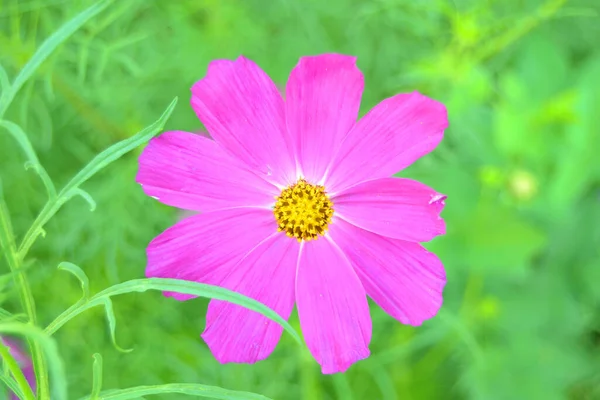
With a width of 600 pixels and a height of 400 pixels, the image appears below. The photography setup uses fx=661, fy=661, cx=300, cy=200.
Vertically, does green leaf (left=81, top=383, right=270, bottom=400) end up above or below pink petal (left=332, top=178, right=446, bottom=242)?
below

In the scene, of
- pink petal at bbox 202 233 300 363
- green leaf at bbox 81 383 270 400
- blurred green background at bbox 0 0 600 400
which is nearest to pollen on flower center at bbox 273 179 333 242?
pink petal at bbox 202 233 300 363

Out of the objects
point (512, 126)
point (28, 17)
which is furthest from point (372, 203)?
point (28, 17)

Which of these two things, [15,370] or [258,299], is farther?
[258,299]

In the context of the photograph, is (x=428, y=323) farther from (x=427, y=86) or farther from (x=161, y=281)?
(x=161, y=281)

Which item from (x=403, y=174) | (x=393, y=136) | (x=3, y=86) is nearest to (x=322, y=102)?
(x=393, y=136)

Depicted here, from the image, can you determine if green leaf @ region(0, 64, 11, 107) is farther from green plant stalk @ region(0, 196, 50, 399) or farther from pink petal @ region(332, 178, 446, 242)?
pink petal @ region(332, 178, 446, 242)

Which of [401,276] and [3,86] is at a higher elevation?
[3,86]

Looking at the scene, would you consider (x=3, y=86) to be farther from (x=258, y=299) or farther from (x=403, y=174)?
(x=403, y=174)
